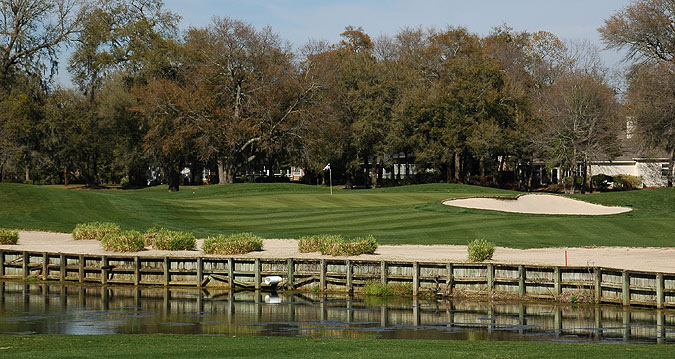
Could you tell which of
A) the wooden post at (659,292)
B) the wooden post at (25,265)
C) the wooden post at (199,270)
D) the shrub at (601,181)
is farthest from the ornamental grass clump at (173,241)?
the shrub at (601,181)

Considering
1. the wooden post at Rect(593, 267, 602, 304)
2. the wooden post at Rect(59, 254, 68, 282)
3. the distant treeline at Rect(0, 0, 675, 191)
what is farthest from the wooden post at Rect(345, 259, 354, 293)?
the distant treeline at Rect(0, 0, 675, 191)

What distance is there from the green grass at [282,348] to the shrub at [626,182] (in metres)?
80.4

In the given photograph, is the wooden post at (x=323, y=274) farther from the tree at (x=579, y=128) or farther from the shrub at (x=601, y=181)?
the shrub at (x=601, y=181)

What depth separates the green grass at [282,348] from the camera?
55.7 feet

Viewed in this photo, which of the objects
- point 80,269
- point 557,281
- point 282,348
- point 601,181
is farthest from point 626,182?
point 282,348

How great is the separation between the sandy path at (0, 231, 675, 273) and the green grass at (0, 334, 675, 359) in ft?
38.5

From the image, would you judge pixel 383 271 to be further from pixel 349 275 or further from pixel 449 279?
pixel 449 279

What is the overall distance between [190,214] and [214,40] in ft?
111

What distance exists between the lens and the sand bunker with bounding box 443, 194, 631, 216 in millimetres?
53312

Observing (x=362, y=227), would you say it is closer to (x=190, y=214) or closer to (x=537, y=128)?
(x=190, y=214)

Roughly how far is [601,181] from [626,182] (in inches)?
121

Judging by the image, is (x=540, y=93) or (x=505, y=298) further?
(x=540, y=93)

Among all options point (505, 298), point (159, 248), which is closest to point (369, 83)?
point (159, 248)

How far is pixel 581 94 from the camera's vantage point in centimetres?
8906
